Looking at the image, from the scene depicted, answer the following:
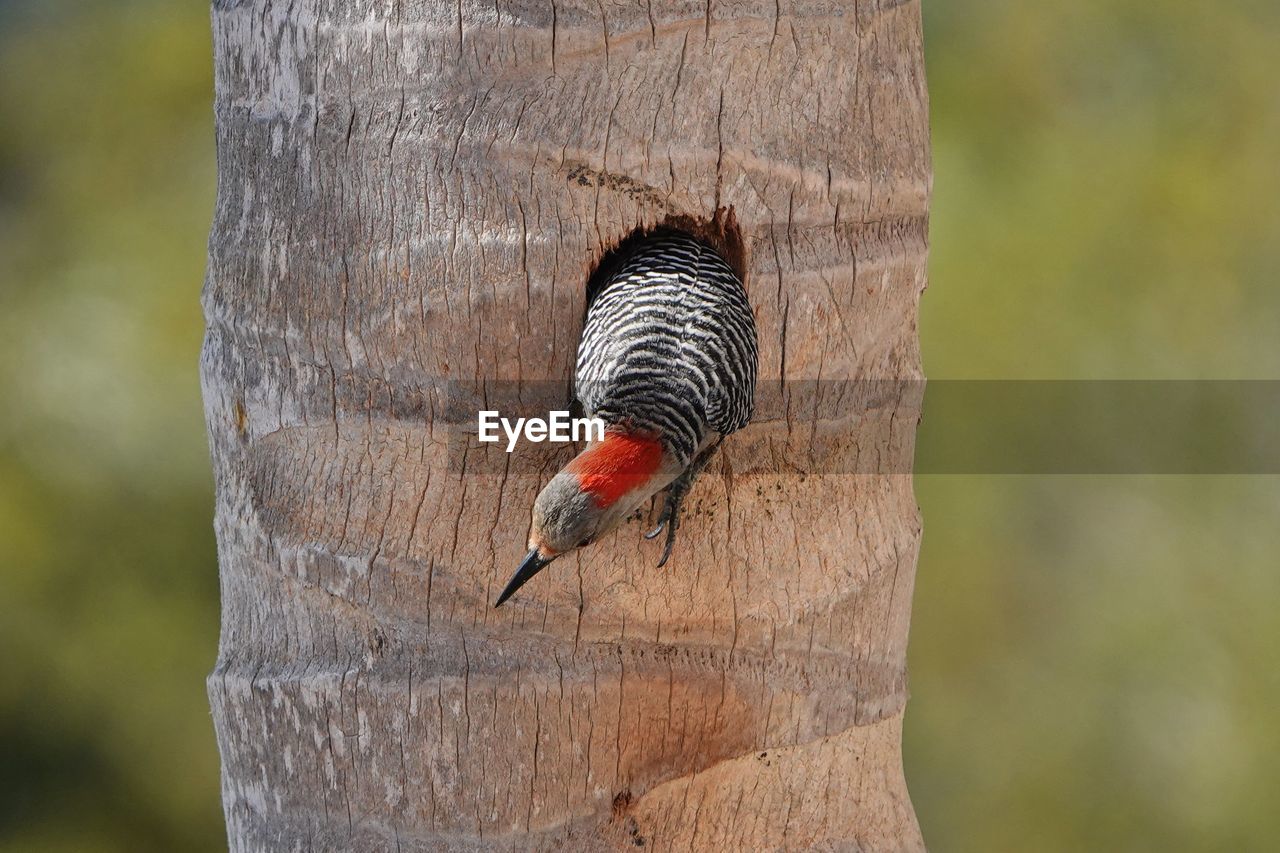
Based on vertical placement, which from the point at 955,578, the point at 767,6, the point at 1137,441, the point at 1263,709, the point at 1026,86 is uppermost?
the point at 1026,86

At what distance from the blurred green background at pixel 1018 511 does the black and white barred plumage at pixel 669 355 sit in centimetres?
380

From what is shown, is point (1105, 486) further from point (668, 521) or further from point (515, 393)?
point (515, 393)

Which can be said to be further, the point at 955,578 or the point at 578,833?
the point at 955,578

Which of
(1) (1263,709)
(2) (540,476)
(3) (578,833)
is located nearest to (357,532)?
(2) (540,476)

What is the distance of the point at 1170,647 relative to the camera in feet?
19.1

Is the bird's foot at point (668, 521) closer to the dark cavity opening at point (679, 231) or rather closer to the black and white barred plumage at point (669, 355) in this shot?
the black and white barred plumage at point (669, 355)

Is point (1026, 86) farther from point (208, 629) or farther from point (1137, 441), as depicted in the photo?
point (208, 629)

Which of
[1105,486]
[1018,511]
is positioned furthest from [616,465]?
[1105,486]

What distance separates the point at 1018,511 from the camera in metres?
6.00

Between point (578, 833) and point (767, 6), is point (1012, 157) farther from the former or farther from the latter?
point (578, 833)

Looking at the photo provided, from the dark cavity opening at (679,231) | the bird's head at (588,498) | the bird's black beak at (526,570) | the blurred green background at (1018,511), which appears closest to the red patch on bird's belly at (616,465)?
the bird's head at (588,498)

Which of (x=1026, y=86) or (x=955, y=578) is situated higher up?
(x=1026, y=86)

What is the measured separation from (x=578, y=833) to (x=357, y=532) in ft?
2.08

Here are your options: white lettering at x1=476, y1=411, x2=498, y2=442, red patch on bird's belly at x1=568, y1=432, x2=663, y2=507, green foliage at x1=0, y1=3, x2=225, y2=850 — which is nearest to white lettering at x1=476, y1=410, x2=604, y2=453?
white lettering at x1=476, y1=411, x2=498, y2=442
